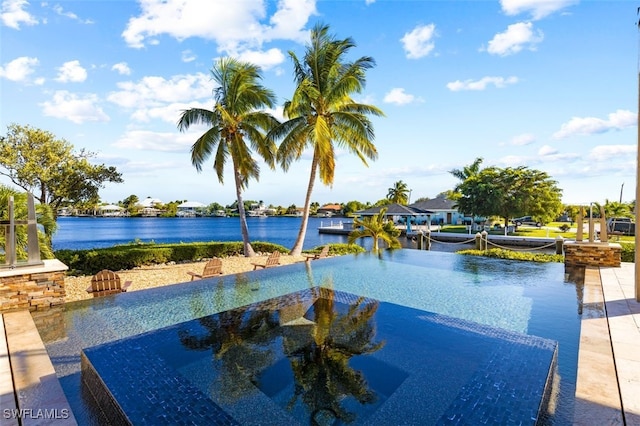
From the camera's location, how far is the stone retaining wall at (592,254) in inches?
377

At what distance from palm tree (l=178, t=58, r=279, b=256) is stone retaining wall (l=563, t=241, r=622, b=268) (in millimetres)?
12571

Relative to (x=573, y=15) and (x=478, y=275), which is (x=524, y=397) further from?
(x=573, y=15)

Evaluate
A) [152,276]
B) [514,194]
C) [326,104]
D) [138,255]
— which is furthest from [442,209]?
[152,276]

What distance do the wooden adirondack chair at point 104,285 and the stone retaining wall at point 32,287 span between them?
43.7 inches

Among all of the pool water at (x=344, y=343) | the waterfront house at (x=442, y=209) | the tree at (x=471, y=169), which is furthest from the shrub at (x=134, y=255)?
the tree at (x=471, y=169)

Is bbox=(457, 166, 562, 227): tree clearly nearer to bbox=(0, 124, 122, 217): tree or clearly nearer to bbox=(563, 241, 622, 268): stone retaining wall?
bbox=(563, 241, 622, 268): stone retaining wall

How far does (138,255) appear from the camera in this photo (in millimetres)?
12469

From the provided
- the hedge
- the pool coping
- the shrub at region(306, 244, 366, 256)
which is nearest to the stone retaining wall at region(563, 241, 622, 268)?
the pool coping

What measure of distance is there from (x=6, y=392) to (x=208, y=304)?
380cm

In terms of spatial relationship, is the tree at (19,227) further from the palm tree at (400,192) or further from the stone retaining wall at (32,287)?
the palm tree at (400,192)

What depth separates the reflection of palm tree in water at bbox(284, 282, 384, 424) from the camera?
138 inches

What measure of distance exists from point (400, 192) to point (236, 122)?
50.5m

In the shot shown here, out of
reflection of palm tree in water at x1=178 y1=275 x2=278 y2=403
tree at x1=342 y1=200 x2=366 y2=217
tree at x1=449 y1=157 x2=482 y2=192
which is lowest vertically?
reflection of palm tree in water at x1=178 y1=275 x2=278 y2=403

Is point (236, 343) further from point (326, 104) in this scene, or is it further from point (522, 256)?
point (326, 104)
